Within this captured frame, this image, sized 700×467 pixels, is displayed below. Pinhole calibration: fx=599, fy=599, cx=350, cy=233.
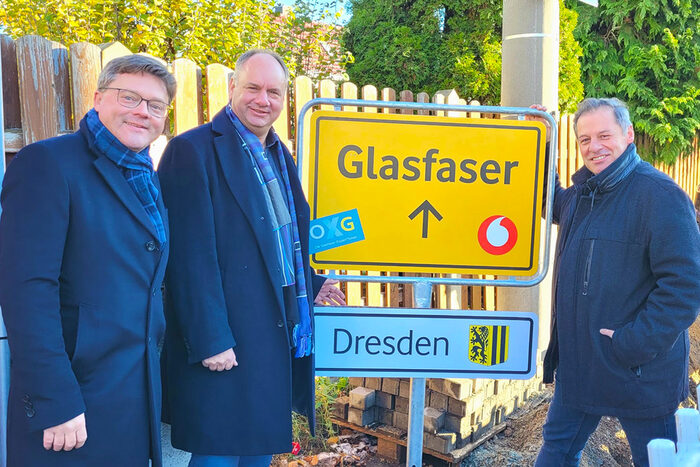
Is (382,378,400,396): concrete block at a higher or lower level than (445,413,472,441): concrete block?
higher

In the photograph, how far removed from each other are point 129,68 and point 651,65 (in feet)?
33.6

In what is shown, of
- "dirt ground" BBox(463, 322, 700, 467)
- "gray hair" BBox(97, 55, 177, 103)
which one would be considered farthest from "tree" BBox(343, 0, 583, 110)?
"gray hair" BBox(97, 55, 177, 103)

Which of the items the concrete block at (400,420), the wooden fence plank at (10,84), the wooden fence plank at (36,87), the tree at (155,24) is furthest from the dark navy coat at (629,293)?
the tree at (155,24)

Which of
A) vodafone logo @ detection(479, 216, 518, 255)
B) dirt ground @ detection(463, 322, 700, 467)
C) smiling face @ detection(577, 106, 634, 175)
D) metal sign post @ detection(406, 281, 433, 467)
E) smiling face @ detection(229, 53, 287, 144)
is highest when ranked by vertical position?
smiling face @ detection(229, 53, 287, 144)

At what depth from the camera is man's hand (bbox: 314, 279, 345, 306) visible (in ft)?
8.41

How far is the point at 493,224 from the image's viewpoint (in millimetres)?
2598

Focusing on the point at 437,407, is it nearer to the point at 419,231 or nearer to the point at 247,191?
the point at 419,231

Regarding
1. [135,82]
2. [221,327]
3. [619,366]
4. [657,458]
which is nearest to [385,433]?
[619,366]

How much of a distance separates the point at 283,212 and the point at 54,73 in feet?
4.16

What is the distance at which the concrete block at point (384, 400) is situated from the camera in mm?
3590

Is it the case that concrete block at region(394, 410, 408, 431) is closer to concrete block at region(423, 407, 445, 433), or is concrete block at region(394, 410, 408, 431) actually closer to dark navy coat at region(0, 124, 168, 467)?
concrete block at region(423, 407, 445, 433)

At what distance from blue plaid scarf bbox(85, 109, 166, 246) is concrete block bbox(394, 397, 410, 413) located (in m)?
2.14

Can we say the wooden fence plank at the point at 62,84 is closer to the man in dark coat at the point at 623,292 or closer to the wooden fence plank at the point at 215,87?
the wooden fence plank at the point at 215,87

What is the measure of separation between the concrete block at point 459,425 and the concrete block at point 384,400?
335mm
